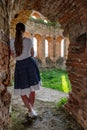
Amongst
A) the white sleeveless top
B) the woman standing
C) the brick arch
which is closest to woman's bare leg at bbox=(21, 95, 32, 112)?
the woman standing

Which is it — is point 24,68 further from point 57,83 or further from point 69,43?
point 57,83

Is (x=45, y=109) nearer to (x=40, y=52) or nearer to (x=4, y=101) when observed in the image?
(x=4, y=101)

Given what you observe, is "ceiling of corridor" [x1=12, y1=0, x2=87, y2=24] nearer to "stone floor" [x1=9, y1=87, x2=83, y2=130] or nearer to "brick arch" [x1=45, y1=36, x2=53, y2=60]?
"stone floor" [x1=9, y1=87, x2=83, y2=130]

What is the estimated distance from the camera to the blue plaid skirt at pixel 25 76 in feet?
14.2

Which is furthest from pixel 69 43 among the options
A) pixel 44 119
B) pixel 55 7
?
pixel 44 119

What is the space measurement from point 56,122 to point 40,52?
53.8 ft

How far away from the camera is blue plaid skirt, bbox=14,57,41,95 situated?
4.32m

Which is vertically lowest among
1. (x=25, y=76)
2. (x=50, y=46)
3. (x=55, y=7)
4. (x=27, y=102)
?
(x=27, y=102)

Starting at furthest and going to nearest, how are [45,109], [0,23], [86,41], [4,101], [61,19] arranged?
[45,109] < [61,19] < [86,41] < [4,101] < [0,23]

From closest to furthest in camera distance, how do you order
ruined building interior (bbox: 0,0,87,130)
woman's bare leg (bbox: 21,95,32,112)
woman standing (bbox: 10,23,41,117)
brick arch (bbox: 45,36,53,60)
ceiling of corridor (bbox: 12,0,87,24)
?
ruined building interior (bbox: 0,0,87,130) → ceiling of corridor (bbox: 12,0,87,24) → woman standing (bbox: 10,23,41,117) → woman's bare leg (bbox: 21,95,32,112) → brick arch (bbox: 45,36,53,60)

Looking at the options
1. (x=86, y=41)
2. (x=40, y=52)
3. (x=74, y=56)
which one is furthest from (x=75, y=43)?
(x=40, y=52)

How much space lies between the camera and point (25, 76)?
170 inches

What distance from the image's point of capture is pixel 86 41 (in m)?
3.87

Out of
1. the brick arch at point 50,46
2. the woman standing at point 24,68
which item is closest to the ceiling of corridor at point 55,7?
the woman standing at point 24,68
